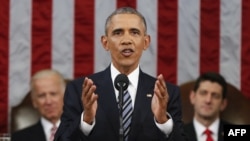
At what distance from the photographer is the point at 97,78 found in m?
3.50

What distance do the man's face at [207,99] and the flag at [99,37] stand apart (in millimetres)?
338

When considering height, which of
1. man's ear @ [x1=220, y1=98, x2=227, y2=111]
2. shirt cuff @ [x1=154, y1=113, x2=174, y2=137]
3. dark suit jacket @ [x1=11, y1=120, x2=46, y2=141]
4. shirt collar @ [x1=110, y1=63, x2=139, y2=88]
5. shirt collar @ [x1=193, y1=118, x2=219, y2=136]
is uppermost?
shirt collar @ [x1=110, y1=63, x2=139, y2=88]

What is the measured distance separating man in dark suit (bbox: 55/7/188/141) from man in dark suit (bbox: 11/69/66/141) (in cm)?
177

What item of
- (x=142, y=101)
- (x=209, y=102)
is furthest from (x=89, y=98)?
(x=209, y=102)

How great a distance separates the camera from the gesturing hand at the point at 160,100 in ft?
10.5

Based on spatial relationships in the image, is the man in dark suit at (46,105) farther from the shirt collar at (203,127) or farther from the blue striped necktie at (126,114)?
the blue striped necktie at (126,114)

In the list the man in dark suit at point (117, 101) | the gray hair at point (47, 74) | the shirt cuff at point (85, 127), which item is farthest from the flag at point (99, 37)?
the shirt cuff at point (85, 127)

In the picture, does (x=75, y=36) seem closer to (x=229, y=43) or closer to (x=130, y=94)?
(x=229, y=43)

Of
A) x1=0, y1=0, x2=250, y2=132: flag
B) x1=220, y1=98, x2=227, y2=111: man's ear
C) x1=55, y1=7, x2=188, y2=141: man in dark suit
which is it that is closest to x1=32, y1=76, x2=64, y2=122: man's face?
x1=0, y1=0, x2=250, y2=132: flag

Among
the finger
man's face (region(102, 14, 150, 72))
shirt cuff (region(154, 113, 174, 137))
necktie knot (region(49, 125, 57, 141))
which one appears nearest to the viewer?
the finger

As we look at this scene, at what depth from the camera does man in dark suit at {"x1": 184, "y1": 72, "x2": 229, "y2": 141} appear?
17.5 ft

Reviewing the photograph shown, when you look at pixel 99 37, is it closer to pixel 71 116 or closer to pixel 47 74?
pixel 47 74

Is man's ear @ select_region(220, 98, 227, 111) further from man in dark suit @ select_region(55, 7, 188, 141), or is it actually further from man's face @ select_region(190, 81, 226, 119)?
man in dark suit @ select_region(55, 7, 188, 141)

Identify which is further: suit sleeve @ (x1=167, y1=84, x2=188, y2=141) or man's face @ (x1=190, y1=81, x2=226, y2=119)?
man's face @ (x1=190, y1=81, x2=226, y2=119)
